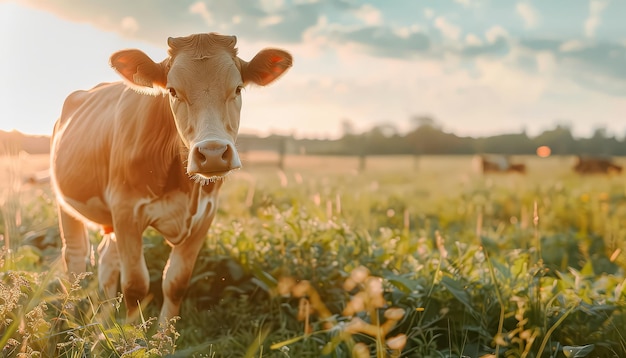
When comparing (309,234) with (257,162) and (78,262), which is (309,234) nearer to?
(78,262)

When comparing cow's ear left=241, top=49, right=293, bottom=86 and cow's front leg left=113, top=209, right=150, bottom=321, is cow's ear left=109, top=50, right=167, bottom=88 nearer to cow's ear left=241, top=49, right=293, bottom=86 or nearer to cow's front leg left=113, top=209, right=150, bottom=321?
cow's ear left=241, top=49, right=293, bottom=86

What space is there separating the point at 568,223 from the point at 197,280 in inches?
250

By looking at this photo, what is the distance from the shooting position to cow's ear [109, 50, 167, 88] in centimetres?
377

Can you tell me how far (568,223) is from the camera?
916 cm

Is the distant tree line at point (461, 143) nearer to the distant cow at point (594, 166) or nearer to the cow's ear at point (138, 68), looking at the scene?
the distant cow at point (594, 166)

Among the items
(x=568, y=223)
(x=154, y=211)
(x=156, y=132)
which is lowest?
(x=568, y=223)

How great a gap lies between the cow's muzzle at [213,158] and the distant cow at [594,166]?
29.5 meters

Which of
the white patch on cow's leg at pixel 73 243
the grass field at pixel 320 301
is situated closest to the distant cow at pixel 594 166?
the grass field at pixel 320 301

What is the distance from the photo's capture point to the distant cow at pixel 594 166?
30.0 metres

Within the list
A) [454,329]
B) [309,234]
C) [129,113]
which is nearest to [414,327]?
[454,329]

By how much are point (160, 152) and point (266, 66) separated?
858mm

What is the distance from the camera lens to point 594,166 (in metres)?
30.2

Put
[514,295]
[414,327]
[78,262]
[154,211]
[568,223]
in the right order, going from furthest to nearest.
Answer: [568,223] → [78,262] → [154,211] → [514,295] → [414,327]

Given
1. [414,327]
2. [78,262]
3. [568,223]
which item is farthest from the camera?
[568,223]
